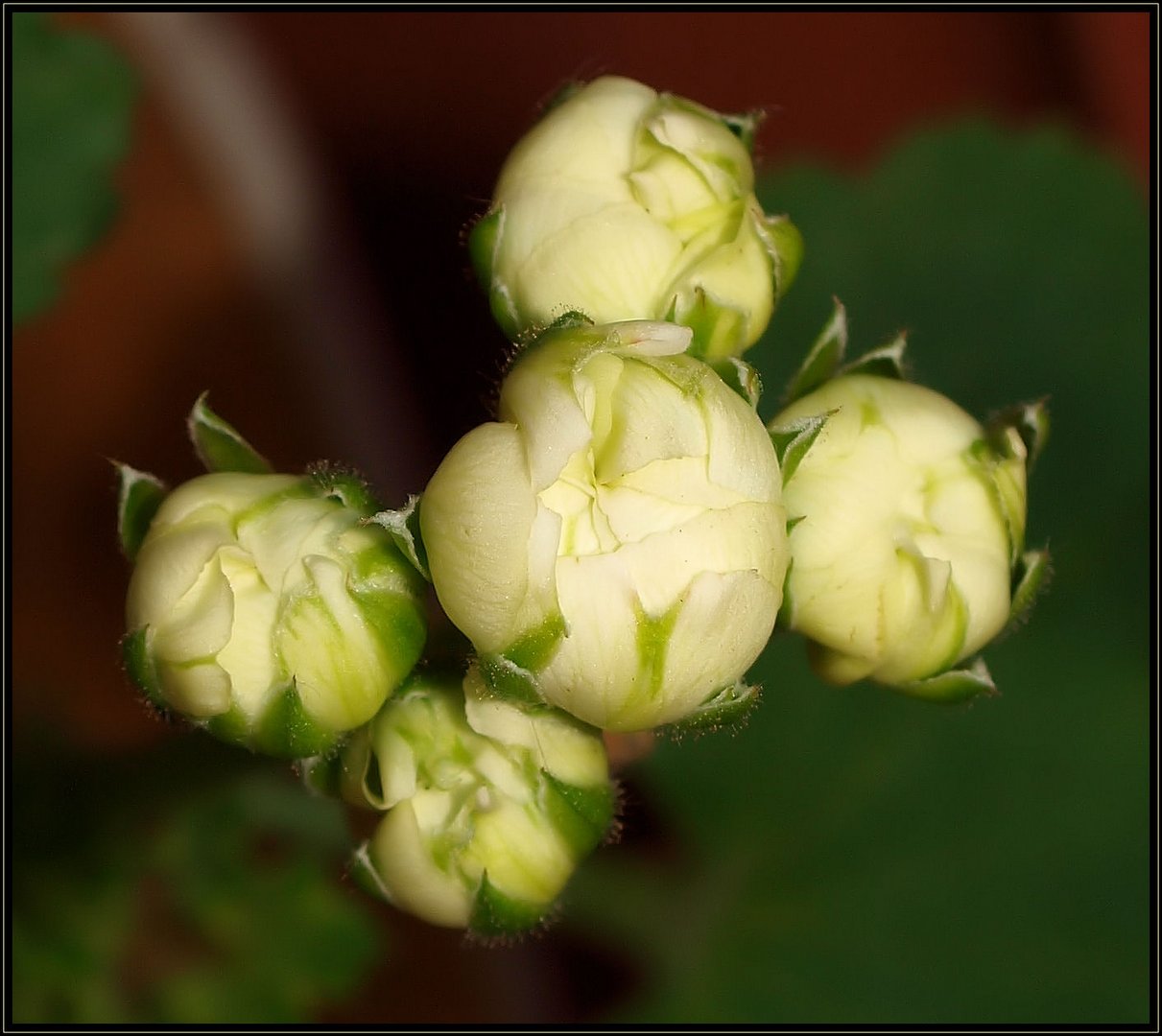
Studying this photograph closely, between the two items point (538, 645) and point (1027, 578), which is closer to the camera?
point (538, 645)

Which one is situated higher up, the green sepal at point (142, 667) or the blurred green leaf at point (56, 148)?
the blurred green leaf at point (56, 148)

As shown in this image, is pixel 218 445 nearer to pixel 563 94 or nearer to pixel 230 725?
pixel 230 725

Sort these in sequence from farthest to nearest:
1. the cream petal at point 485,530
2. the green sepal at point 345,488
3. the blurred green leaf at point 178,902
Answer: the blurred green leaf at point 178,902
the green sepal at point 345,488
the cream petal at point 485,530

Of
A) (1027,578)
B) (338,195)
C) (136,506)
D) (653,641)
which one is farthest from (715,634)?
(338,195)

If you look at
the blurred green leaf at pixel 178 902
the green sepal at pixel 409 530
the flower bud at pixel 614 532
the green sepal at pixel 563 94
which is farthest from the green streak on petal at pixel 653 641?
the blurred green leaf at pixel 178 902

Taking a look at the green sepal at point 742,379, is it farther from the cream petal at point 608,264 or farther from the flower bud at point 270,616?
the flower bud at point 270,616

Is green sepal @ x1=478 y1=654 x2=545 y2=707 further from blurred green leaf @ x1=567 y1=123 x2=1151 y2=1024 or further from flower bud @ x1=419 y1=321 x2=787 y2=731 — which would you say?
blurred green leaf @ x1=567 y1=123 x2=1151 y2=1024

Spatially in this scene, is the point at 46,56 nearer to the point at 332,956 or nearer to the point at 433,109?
the point at 433,109
